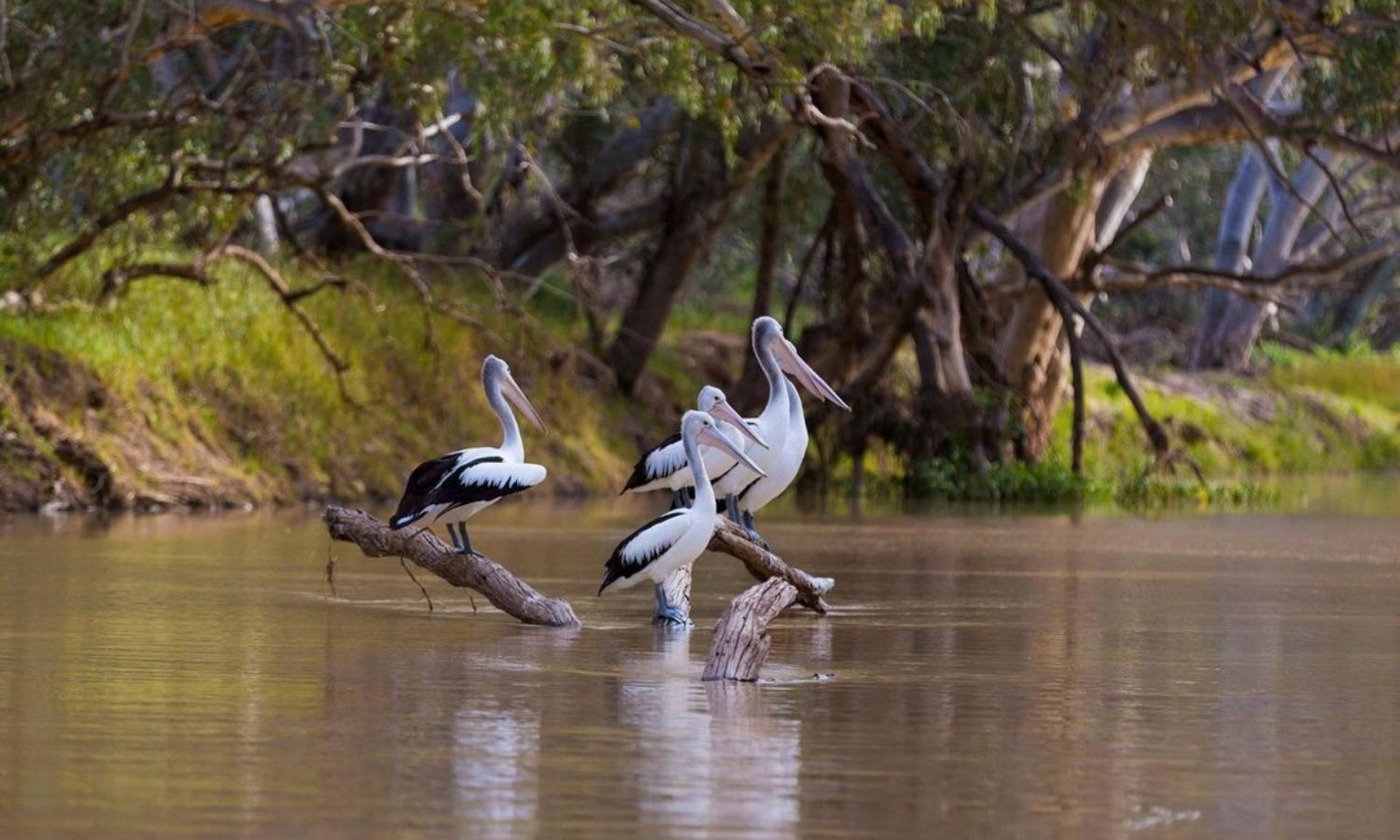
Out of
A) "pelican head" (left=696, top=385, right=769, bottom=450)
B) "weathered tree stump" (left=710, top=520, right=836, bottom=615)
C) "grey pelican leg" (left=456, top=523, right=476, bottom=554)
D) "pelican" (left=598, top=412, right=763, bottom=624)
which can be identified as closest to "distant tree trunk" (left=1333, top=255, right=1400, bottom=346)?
"pelican head" (left=696, top=385, right=769, bottom=450)

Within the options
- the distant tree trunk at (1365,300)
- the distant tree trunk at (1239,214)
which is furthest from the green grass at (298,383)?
the distant tree trunk at (1365,300)

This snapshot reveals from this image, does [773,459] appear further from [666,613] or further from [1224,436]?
[1224,436]

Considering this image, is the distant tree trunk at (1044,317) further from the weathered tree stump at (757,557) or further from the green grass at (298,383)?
the weathered tree stump at (757,557)

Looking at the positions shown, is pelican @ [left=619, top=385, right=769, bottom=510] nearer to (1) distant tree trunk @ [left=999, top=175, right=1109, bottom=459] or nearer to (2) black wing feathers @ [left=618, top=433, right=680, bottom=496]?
(2) black wing feathers @ [left=618, top=433, right=680, bottom=496]

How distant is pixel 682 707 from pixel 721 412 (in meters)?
4.90

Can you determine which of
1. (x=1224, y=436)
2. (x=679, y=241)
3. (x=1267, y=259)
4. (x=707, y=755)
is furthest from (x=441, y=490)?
(x=1267, y=259)

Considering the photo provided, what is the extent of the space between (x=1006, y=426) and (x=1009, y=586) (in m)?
12.1

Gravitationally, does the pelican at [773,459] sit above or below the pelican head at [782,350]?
below

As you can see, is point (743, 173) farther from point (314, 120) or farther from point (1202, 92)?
point (314, 120)

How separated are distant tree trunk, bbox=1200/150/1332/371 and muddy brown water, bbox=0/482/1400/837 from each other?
26323 millimetres

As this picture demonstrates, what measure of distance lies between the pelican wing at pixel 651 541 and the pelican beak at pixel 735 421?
159 centimetres

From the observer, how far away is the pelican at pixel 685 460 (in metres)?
14.0

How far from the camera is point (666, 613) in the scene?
1294cm

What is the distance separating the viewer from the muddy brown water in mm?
7359
